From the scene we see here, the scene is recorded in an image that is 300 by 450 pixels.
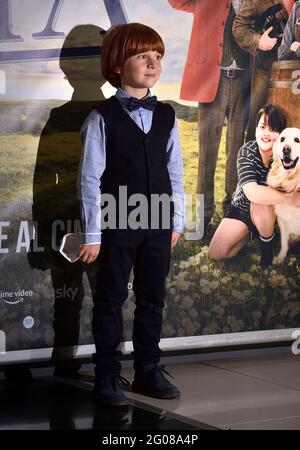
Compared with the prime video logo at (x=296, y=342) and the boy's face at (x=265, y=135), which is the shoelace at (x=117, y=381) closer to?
the prime video logo at (x=296, y=342)

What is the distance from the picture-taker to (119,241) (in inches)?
133

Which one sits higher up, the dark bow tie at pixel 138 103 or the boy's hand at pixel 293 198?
the dark bow tie at pixel 138 103

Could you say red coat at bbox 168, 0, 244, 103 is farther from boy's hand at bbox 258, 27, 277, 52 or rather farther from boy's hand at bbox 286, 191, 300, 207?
boy's hand at bbox 286, 191, 300, 207

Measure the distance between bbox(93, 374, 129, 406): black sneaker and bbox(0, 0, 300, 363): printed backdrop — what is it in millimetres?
438

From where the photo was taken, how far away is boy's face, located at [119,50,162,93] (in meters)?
3.40

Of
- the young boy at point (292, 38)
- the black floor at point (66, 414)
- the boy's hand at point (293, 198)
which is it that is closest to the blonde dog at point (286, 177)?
the boy's hand at point (293, 198)

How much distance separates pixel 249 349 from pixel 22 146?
144 cm

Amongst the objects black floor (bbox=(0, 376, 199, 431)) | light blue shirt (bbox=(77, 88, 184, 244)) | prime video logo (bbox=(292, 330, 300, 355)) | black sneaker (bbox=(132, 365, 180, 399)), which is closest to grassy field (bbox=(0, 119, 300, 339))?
prime video logo (bbox=(292, 330, 300, 355))

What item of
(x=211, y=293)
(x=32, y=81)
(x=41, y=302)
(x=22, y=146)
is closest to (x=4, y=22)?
(x=32, y=81)

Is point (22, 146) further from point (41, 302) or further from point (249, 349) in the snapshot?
point (249, 349)

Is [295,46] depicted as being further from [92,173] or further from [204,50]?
[92,173]

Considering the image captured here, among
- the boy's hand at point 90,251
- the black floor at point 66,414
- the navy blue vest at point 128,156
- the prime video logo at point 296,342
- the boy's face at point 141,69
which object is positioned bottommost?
the black floor at point 66,414

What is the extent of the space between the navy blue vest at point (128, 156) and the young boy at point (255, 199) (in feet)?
2.43

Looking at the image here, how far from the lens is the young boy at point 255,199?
4.11m
